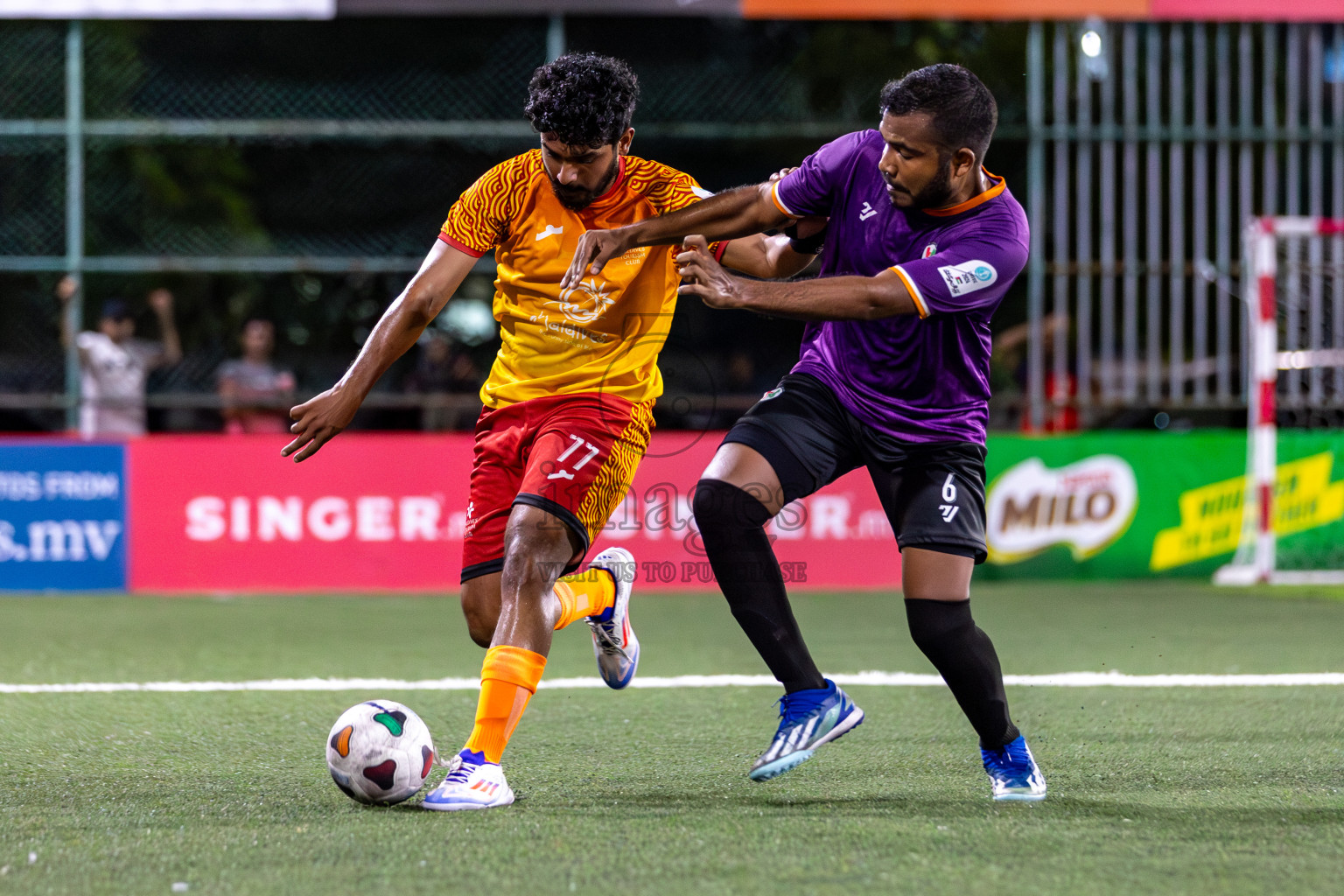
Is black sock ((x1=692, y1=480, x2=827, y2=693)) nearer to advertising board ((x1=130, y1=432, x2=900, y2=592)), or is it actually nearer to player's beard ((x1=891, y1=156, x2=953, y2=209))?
player's beard ((x1=891, y1=156, x2=953, y2=209))

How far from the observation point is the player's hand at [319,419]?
4.14m

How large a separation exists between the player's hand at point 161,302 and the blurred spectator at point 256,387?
0.62 m

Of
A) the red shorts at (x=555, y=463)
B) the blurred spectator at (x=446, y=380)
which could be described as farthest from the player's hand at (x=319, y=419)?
the blurred spectator at (x=446, y=380)

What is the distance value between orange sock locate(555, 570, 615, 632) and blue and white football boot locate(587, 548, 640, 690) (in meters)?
0.03

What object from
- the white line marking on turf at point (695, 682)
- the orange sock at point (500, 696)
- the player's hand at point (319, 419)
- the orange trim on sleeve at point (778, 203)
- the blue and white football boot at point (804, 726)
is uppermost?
the orange trim on sleeve at point (778, 203)

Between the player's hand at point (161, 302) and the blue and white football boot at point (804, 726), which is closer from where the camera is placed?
the blue and white football boot at point (804, 726)

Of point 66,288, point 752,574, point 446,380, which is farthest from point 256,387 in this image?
point 752,574

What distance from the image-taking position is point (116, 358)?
11125 millimetres

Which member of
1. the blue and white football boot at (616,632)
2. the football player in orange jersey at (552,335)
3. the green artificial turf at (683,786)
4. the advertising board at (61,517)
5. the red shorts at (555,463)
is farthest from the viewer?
the advertising board at (61,517)

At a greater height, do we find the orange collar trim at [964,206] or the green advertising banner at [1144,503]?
the orange collar trim at [964,206]

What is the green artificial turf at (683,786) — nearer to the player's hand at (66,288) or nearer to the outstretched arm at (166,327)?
the outstretched arm at (166,327)

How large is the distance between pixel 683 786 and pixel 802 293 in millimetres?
1438

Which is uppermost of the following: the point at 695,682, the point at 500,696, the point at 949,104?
the point at 949,104

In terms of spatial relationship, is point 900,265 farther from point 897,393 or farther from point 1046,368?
point 1046,368
